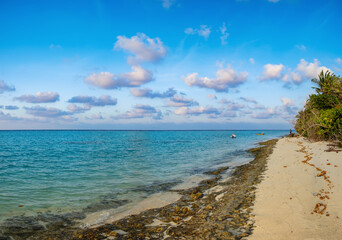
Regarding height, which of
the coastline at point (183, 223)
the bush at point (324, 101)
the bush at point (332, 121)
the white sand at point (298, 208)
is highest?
the bush at point (324, 101)

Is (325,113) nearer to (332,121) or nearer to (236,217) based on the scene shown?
(332,121)

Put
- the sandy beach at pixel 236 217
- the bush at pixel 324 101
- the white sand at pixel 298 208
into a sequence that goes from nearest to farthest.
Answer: the white sand at pixel 298 208
the sandy beach at pixel 236 217
the bush at pixel 324 101

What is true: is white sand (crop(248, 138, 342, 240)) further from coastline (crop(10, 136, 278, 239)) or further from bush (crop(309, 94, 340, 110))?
bush (crop(309, 94, 340, 110))

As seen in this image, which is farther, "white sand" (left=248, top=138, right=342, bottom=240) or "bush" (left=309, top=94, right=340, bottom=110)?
"bush" (left=309, top=94, right=340, bottom=110)

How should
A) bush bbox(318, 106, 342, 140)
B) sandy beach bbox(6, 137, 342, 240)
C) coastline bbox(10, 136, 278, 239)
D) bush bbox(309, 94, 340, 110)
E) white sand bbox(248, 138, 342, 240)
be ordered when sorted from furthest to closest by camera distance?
bush bbox(309, 94, 340, 110) < bush bbox(318, 106, 342, 140) < coastline bbox(10, 136, 278, 239) < sandy beach bbox(6, 137, 342, 240) < white sand bbox(248, 138, 342, 240)

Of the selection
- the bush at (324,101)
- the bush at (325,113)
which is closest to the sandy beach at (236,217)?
the bush at (325,113)

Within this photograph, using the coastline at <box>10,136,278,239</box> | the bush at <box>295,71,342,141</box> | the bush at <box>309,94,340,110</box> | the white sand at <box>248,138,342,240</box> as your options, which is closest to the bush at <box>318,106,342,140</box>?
the bush at <box>295,71,342,141</box>

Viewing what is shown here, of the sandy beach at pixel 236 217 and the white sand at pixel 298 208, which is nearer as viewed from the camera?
the white sand at pixel 298 208

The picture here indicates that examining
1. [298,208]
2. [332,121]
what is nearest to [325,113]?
[332,121]

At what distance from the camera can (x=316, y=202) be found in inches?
299

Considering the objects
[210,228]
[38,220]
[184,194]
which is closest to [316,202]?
[210,228]

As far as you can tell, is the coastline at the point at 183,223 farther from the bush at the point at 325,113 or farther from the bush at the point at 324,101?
the bush at the point at 324,101

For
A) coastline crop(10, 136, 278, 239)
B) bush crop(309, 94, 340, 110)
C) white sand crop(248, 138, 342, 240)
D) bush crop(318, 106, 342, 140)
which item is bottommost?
coastline crop(10, 136, 278, 239)

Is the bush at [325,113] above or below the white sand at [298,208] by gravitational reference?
above
